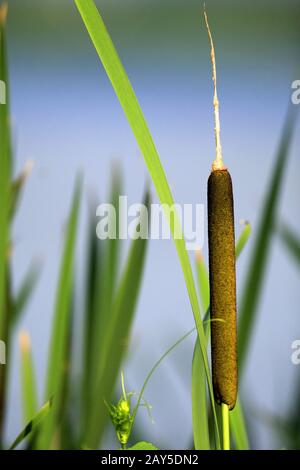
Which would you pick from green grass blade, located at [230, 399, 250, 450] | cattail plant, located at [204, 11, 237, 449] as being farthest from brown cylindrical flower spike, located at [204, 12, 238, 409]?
green grass blade, located at [230, 399, 250, 450]

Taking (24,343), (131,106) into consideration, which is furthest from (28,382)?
(131,106)

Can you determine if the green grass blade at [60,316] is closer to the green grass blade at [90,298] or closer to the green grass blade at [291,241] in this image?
the green grass blade at [90,298]

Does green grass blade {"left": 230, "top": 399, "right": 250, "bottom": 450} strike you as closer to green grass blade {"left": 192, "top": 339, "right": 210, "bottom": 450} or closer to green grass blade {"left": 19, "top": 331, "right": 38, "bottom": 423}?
green grass blade {"left": 192, "top": 339, "right": 210, "bottom": 450}

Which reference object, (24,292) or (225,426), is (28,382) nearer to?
(24,292)

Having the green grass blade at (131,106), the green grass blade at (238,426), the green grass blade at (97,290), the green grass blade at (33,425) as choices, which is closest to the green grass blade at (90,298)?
the green grass blade at (97,290)

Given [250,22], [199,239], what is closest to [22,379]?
[199,239]

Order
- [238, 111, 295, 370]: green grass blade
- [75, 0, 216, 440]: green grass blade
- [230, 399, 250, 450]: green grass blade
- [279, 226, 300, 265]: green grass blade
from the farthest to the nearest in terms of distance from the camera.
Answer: [279, 226, 300, 265]: green grass blade → [238, 111, 295, 370]: green grass blade → [230, 399, 250, 450]: green grass blade → [75, 0, 216, 440]: green grass blade
